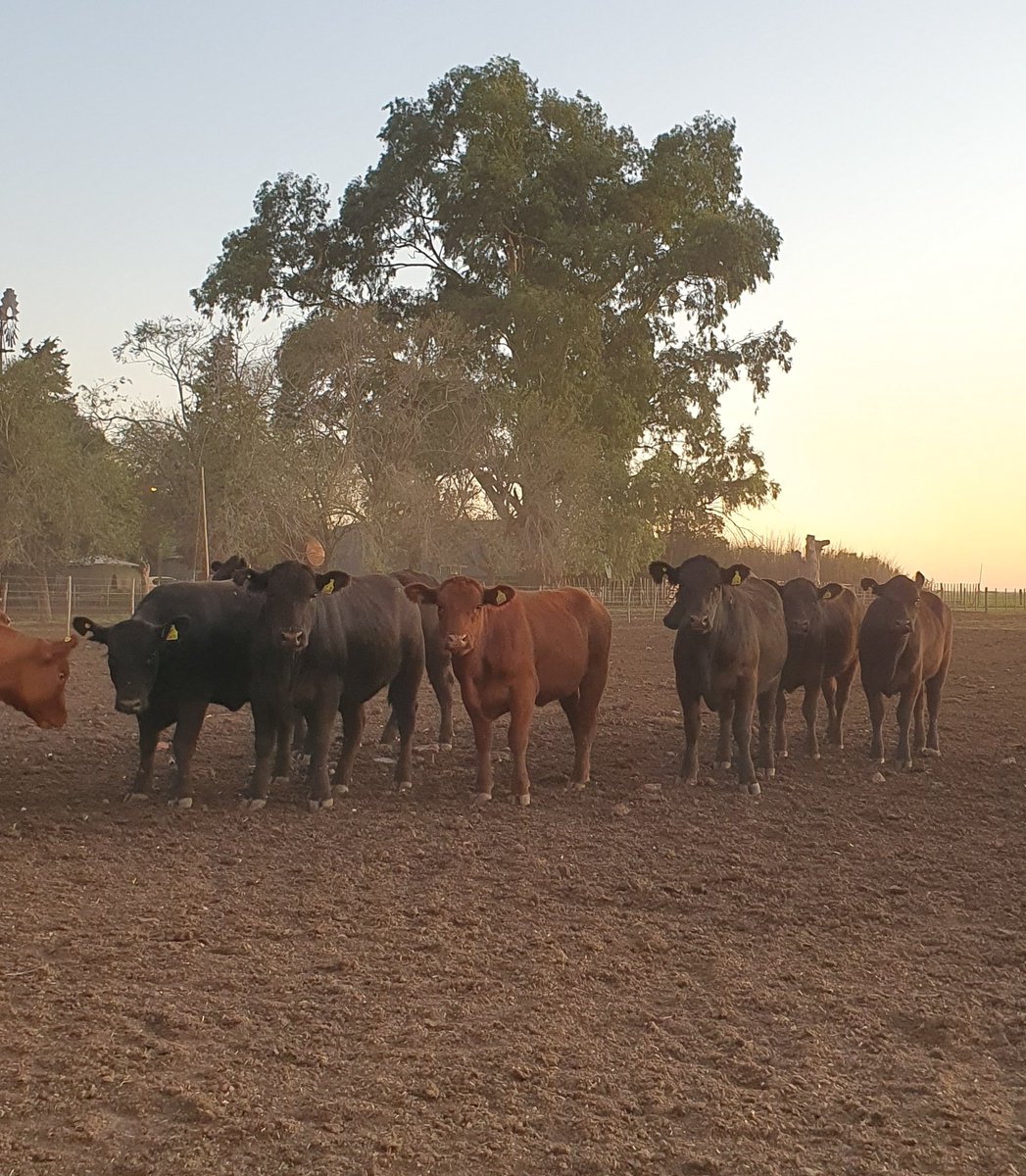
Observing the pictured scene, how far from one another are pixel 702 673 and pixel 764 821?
1.56 m

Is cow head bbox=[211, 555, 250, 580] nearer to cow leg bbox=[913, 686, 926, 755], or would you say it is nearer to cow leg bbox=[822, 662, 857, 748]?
cow leg bbox=[822, 662, 857, 748]

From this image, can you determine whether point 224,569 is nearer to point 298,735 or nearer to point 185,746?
point 298,735

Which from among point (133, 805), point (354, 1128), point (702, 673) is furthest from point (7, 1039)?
point (702, 673)

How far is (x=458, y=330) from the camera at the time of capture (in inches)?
1625

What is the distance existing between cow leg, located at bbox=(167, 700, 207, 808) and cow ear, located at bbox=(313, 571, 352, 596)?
3.94ft

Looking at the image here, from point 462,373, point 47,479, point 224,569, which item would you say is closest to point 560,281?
point 462,373

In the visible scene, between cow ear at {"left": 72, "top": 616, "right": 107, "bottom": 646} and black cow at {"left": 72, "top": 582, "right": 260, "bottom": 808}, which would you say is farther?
cow ear at {"left": 72, "top": 616, "right": 107, "bottom": 646}

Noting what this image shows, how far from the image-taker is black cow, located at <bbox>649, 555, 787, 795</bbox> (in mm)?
9328

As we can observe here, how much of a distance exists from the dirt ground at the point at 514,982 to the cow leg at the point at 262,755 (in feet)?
0.63

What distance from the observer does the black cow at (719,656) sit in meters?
9.33

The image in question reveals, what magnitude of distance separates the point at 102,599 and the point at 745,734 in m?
31.7

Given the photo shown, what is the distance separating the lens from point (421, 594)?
905 cm

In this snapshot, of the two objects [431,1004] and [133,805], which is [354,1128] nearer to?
[431,1004]

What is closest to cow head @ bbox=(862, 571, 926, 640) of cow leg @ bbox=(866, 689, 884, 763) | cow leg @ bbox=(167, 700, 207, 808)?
cow leg @ bbox=(866, 689, 884, 763)
